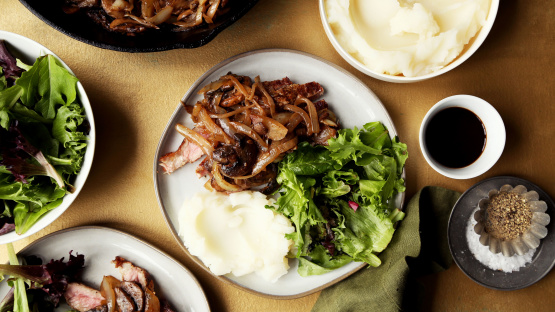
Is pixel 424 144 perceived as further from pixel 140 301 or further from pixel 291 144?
pixel 140 301

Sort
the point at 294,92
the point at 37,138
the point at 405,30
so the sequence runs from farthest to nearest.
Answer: the point at 294,92, the point at 37,138, the point at 405,30

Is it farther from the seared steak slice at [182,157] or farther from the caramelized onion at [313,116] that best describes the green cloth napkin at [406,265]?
the seared steak slice at [182,157]

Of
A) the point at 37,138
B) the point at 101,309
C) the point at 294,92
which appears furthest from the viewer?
the point at 101,309

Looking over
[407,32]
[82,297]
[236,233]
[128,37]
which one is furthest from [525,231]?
[82,297]

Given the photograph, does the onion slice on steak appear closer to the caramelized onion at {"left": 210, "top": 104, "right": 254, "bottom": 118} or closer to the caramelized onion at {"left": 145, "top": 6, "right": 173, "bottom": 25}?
the caramelized onion at {"left": 210, "top": 104, "right": 254, "bottom": 118}

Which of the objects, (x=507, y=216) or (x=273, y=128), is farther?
(x=507, y=216)

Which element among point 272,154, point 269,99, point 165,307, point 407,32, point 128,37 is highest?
point 128,37

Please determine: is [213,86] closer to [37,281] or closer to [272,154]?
[272,154]

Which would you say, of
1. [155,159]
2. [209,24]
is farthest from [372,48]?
[155,159]
